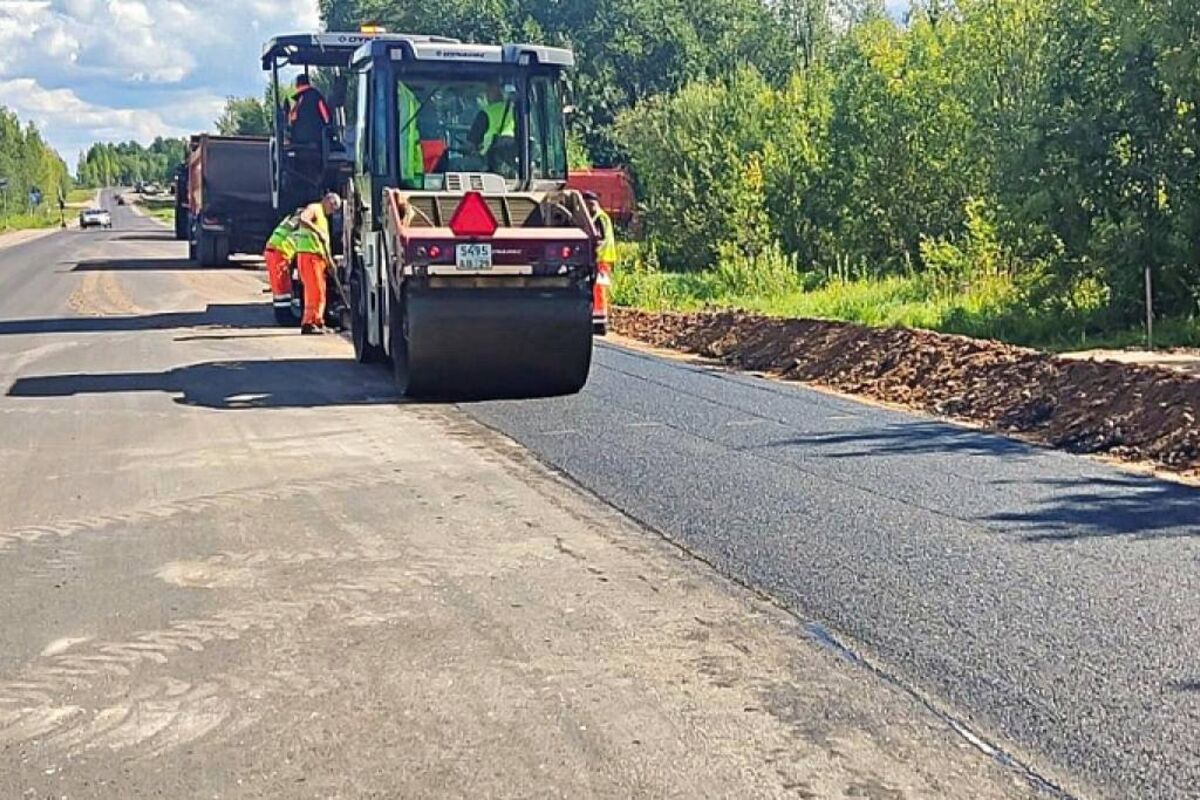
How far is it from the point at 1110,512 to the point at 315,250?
451 inches

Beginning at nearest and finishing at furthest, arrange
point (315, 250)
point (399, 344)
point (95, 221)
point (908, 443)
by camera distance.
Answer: point (908, 443) → point (399, 344) → point (315, 250) → point (95, 221)

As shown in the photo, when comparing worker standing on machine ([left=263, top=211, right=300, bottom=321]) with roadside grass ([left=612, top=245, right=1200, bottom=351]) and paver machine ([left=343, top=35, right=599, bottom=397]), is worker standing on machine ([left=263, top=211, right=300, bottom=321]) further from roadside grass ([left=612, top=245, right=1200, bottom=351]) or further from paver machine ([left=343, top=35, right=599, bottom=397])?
roadside grass ([left=612, top=245, right=1200, bottom=351])

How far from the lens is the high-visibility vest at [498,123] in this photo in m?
14.2

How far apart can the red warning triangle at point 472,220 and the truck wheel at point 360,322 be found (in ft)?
9.14

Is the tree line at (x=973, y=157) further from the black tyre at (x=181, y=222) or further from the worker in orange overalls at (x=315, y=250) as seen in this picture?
the black tyre at (x=181, y=222)

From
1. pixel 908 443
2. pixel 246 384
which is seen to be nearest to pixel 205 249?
pixel 246 384

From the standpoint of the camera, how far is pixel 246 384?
1427 cm

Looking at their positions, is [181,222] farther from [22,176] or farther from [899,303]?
[22,176]

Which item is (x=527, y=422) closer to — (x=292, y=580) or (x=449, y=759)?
(x=292, y=580)

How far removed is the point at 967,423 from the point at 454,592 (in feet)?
19.5

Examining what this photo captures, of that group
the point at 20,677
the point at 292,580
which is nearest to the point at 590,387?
the point at 292,580

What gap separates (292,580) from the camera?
23.1ft

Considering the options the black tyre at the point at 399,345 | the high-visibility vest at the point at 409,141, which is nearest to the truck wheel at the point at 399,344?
the black tyre at the point at 399,345

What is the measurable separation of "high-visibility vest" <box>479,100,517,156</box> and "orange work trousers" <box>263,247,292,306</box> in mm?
5290
